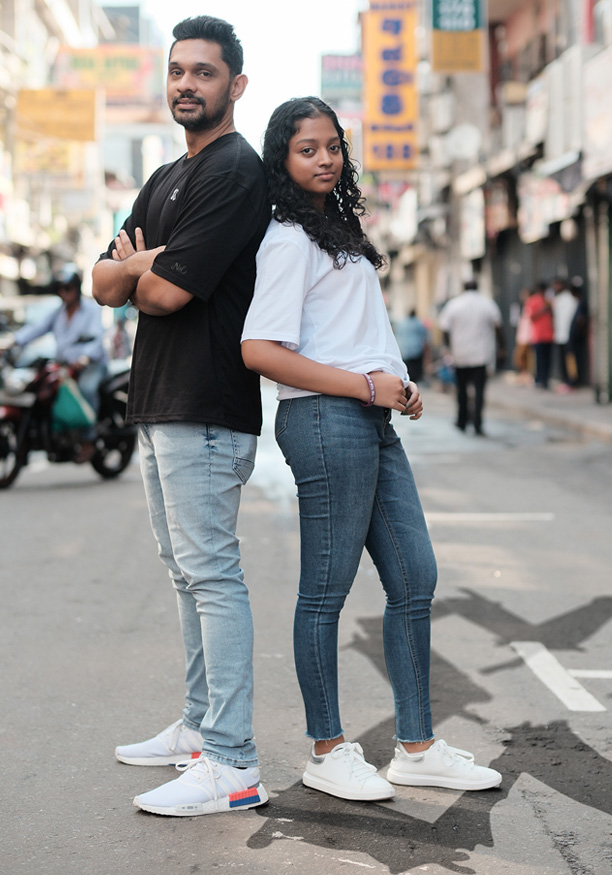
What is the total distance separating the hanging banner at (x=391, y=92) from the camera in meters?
31.6

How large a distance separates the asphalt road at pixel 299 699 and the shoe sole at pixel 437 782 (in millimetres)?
32

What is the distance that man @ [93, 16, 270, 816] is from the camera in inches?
125

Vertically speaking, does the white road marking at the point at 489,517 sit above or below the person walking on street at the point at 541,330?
below

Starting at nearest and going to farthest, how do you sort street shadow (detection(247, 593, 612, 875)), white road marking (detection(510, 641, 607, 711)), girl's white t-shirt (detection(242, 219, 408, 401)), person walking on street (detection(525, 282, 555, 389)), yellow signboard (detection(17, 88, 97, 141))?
street shadow (detection(247, 593, 612, 875)) < girl's white t-shirt (detection(242, 219, 408, 401)) < white road marking (detection(510, 641, 607, 711)) < person walking on street (detection(525, 282, 555, 389)) < yellow signboard (detection(17, 88, 97, 141))

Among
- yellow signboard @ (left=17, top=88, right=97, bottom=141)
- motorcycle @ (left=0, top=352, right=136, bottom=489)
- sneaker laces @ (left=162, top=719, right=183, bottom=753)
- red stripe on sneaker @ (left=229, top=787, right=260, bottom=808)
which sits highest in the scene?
yellow signboard @ (left=17, top=88, right=97, bottom=141)

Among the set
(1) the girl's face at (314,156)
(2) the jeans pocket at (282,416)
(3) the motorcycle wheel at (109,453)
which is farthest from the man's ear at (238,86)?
(3) the motorcycle wheel at (109,453)

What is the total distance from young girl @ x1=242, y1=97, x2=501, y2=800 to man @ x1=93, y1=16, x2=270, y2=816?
4.4 inches

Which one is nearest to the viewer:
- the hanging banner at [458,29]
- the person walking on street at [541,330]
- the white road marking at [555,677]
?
the white road marking at [555,677]

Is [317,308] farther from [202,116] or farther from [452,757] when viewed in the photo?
[452,757]

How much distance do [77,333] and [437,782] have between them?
7.43 metres

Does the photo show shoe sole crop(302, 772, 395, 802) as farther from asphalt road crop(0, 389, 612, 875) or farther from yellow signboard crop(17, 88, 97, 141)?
yellow signboard crop(17, 88, 97, 141)

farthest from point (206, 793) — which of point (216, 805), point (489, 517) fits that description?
point (489, 517)

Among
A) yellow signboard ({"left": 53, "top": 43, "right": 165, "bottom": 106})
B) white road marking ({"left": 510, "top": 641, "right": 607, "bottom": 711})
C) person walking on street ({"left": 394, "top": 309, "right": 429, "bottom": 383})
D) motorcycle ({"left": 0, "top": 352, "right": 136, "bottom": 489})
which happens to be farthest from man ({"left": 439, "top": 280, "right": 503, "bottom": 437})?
yellow signboard ({"left": 53, "top": 43, "right": 165, "bottom": 106})

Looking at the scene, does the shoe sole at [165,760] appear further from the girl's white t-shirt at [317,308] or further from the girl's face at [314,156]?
the girl's face at [314,156]
